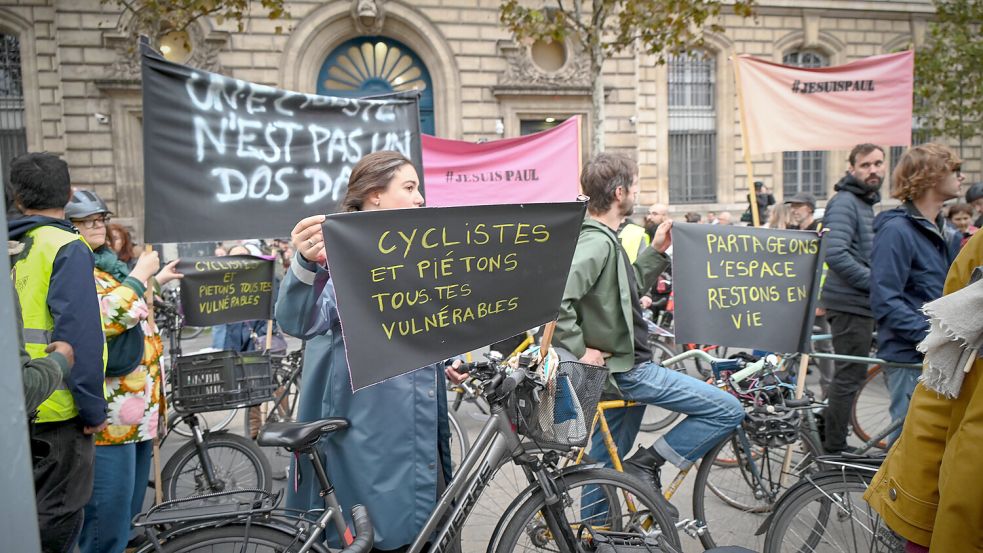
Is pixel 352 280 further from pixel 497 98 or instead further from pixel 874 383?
pixel 497 98

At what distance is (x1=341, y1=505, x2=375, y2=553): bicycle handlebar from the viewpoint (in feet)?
6.97

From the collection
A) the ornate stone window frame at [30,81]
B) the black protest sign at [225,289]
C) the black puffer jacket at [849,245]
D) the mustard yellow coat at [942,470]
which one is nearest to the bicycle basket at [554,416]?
the mustard yellow coat at [942,470]

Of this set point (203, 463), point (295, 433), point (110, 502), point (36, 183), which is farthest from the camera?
point (203, 463)

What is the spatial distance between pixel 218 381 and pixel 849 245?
411cm

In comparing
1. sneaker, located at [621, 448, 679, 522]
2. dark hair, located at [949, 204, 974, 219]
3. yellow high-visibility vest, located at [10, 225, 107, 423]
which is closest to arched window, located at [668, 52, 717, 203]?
dark hair, located at [949, 204, 974, 219]

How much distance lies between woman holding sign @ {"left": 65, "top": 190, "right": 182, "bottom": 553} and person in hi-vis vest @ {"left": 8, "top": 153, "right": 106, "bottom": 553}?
16.9 inches

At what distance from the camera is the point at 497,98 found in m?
16.9

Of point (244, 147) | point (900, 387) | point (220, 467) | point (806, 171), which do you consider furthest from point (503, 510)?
point (806, 171)

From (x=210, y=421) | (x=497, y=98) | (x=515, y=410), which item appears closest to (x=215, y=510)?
(x=515, y=410)

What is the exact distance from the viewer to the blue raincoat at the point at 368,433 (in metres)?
2.30

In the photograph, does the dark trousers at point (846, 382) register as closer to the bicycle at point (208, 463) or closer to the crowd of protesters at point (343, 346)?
the crowd of protesters at point (343, 346)

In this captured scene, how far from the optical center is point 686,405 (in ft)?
10.3

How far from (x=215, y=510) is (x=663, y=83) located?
59.8 ft

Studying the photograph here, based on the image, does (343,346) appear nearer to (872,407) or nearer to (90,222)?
(90,222)
